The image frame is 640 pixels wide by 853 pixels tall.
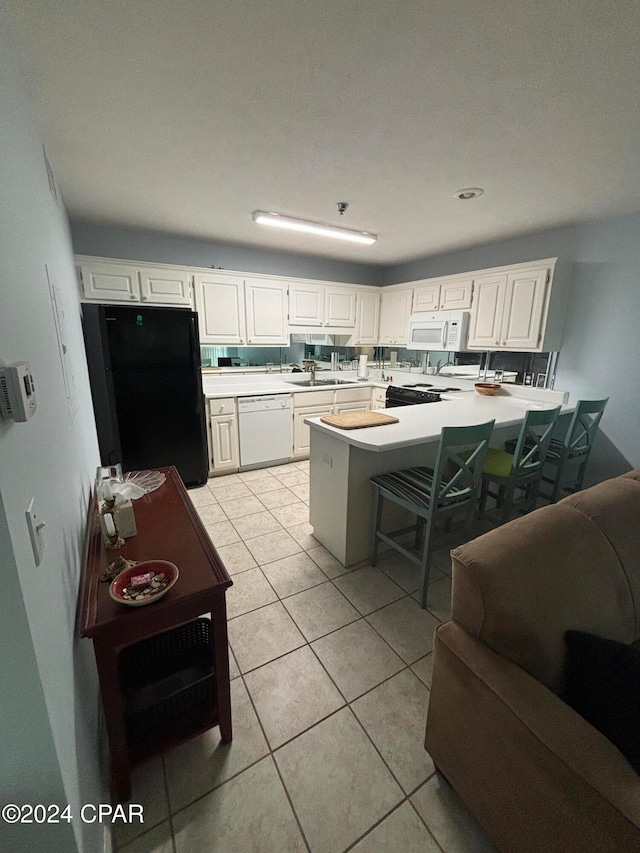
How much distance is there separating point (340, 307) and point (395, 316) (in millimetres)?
758

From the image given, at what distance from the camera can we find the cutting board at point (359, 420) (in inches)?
88.5

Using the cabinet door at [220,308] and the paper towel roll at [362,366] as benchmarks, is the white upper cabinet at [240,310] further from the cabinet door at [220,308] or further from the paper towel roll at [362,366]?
the paper towel roll at [362,366]

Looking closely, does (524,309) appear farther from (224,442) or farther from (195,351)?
(224,442)

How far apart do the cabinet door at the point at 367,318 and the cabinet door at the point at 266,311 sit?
1122 millimetres

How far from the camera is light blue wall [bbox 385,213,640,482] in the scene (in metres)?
2.88

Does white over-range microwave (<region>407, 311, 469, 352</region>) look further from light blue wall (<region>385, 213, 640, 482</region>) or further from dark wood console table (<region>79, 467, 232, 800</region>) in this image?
dark wood console table (<region>79, 467, 232, 800</region>)

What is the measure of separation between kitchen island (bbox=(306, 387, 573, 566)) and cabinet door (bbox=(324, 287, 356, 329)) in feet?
7.36

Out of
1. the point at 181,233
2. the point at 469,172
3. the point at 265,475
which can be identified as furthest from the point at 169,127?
the point at 265,475

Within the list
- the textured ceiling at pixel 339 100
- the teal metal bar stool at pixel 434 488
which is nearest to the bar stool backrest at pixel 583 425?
the teal metal bar stool at pixel 434 488

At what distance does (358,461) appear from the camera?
2189 mm

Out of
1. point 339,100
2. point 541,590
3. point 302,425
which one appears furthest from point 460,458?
point 302,425

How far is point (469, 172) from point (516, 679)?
257 centimetres

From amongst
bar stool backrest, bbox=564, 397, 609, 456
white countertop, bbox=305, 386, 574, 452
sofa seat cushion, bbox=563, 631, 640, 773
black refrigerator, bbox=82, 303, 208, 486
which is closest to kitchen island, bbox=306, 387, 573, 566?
white countertop, bbox=305, 386, 574, 452

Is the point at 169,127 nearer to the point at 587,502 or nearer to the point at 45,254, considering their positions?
the point at 45,254
